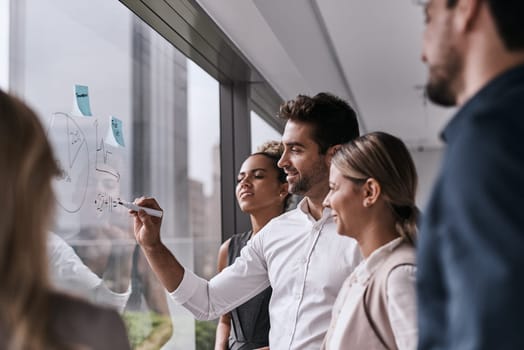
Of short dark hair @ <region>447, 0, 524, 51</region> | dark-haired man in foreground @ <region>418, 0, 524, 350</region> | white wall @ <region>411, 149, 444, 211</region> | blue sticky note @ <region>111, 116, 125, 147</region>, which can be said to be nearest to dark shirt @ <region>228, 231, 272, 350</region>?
blue sticky note @ <region>111, 116, 125, 147</region>

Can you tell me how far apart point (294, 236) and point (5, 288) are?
1.47 meters

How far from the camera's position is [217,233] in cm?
334

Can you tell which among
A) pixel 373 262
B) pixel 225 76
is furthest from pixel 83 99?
pixel 225 76

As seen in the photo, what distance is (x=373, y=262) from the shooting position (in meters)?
1.57

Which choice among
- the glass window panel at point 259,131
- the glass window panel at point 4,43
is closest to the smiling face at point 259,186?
the glass window panel at point 259,131

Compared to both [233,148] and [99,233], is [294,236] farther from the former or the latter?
[233,148]

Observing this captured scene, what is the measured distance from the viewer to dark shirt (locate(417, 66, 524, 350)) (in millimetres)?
838

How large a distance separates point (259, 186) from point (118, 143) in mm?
828

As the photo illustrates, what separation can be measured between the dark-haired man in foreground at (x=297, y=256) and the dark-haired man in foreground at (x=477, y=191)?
1008 millimetres

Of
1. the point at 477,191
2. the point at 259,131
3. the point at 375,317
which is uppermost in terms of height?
the point at 259,131

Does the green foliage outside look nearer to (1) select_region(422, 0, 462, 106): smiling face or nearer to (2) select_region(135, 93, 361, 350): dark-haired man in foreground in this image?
(2) select_region(135, 93, 361, 350): dark-haired man in foreground

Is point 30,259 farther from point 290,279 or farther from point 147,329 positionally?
point 147,329

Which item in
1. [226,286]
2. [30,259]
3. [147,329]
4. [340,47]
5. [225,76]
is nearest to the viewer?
[30,259]

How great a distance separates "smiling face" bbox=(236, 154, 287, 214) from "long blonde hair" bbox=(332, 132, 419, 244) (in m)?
1.07
